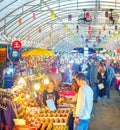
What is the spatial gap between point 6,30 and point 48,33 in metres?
11.9

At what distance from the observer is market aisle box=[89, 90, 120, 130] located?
9.77 m

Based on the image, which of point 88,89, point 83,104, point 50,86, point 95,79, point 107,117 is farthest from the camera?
point 95,79

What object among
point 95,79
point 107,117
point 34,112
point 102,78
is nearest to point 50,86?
point 34,112

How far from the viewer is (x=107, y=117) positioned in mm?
11078

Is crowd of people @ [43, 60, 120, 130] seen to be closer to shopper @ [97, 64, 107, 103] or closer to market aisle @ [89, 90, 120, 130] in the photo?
shopper @ [97, 64, 107, 103]

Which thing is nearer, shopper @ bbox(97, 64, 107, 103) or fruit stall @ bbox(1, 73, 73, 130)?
fruit stall @ bbox(1, 73, 73, 130)

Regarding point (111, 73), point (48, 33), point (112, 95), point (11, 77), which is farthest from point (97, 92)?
point (48, 33)

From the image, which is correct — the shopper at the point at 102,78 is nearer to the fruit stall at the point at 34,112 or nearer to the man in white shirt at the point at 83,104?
the fruit stall at the point at 34,112

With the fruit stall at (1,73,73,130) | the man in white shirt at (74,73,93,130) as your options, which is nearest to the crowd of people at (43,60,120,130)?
the man in white shirt at (74,73,93,130)

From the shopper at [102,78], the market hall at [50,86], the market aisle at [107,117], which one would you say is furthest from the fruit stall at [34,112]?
the shopper at [102,78]

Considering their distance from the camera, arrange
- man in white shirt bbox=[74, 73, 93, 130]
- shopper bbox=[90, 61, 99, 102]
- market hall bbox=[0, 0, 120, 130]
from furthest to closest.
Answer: shopper bbox=[90, 61, 99, 102]
market hall bbox=[0, 0, 120, 130]
man in white shirt bbox=[74, 73, 93, 130]

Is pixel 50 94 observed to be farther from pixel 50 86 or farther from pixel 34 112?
pixel 34 112

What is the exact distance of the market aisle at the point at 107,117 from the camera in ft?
32.1

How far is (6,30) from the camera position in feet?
67.3
